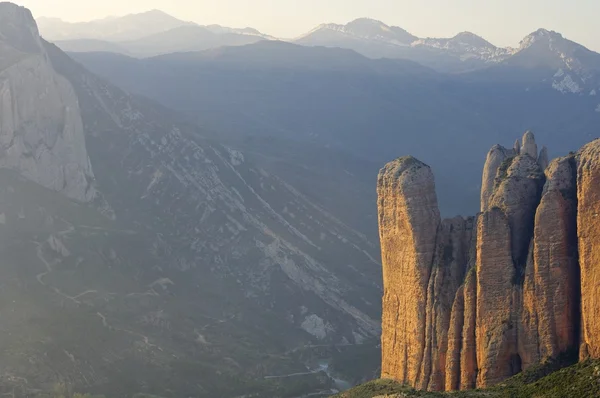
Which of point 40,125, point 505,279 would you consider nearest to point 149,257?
point 40,125

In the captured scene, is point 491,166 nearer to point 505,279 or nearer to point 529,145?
point 529,145

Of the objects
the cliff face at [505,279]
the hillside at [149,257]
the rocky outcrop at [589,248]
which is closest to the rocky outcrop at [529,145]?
the cliff face at [505,279]

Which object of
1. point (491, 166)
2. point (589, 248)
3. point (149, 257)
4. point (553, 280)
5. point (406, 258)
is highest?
point (491, 166)

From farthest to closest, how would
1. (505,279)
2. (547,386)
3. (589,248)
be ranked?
(505,279)
(589,248)
(547,386)

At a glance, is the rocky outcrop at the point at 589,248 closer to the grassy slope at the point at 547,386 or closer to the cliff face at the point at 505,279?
the cliff face at the point at 505,279

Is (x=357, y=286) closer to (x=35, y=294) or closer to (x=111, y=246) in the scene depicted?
(x=111, y=246)

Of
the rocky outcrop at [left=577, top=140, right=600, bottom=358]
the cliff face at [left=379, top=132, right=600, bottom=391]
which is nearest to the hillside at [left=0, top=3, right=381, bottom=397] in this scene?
the cliff face at [left=379, top=132, right=600, bottom=391]

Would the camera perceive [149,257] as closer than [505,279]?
No
